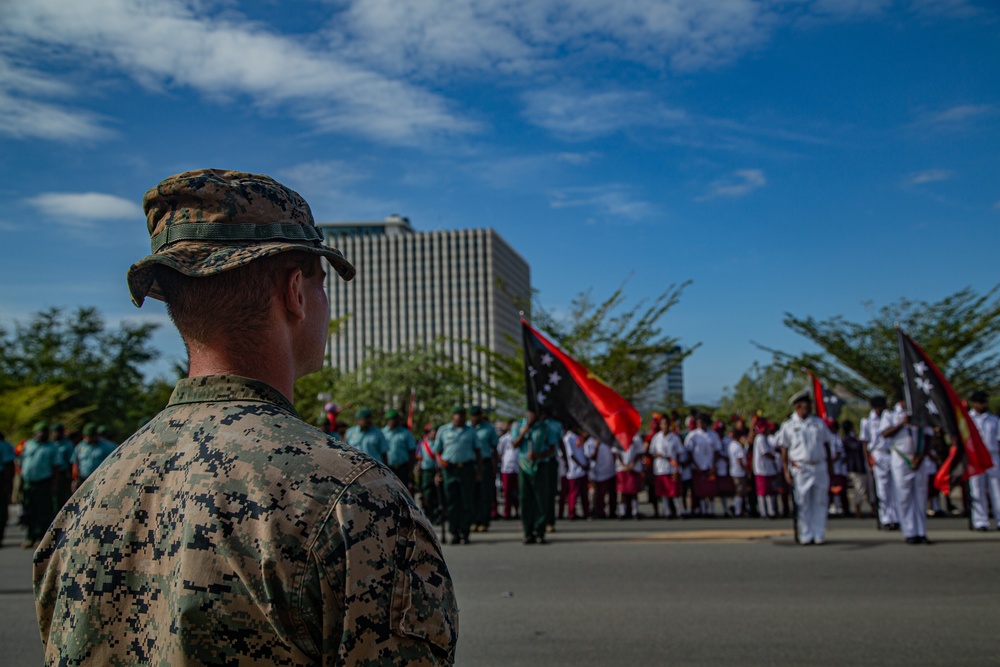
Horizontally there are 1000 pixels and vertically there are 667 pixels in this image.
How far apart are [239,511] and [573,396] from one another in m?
10.8

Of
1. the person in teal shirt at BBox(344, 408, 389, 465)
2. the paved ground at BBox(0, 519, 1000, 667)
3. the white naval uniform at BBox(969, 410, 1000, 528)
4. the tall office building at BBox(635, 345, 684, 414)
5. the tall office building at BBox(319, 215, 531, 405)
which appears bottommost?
the paved ground at BBox(0, 519, 1000, 667)

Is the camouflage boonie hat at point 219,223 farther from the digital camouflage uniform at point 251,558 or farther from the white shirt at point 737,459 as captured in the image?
the white shirt at point 737,459

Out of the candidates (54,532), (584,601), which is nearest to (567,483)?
(584,601)

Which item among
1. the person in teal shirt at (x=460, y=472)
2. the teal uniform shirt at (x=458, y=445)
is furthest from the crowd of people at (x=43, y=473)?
the person in teal shirt at (x=460, y=472)

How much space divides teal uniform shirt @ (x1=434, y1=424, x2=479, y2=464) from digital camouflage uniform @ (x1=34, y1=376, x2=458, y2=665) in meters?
12.4

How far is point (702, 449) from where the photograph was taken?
18.5 metres

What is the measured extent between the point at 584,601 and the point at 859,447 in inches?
462

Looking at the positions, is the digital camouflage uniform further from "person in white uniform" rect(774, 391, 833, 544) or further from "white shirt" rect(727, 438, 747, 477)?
"white shirt" rect(727, 438, 747, 477)

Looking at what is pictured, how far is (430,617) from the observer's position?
148cm

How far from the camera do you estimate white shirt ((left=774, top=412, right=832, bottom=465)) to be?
12297 millimetres

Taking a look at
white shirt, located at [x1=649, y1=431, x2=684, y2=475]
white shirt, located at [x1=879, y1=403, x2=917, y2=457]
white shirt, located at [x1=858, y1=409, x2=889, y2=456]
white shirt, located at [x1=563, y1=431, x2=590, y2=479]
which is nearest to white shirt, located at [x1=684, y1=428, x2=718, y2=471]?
white shirt, located at [x1=649, y1=431, x2=684, y2=475]

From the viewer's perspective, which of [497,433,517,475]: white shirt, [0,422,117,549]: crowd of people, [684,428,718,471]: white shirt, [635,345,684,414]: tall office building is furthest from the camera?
[635,345,684,414]: tall office building

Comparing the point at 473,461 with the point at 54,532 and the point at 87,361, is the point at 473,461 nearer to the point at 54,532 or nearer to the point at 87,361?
the point at 54,532

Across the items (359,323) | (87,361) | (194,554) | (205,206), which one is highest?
(359,323)
